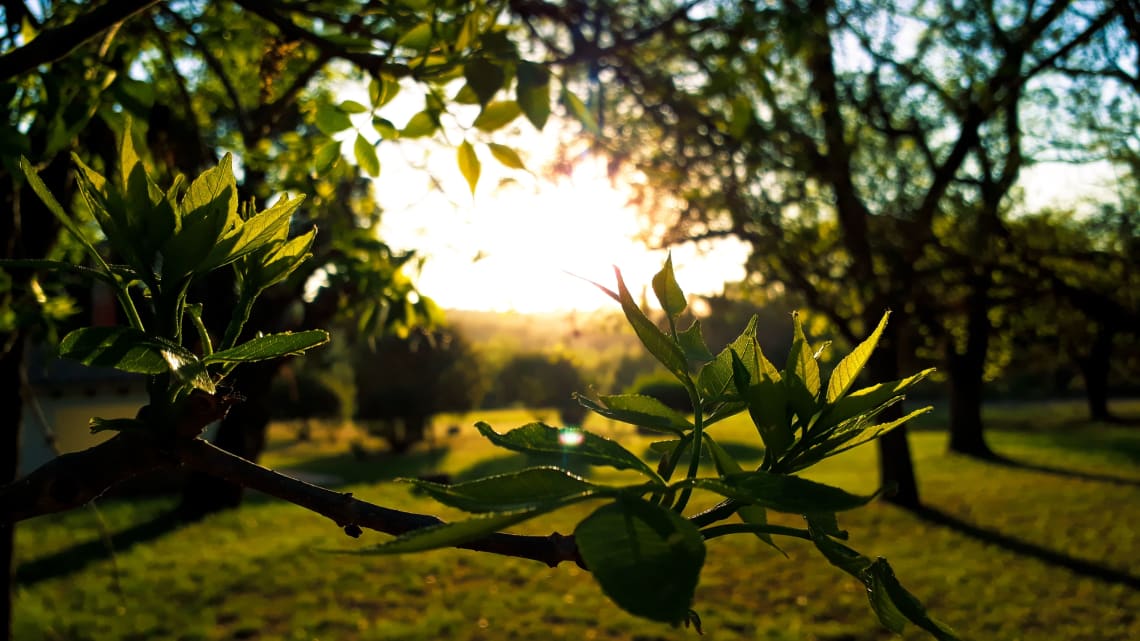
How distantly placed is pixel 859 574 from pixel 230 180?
2.65 ft

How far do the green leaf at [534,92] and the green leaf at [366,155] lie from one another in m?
0.43

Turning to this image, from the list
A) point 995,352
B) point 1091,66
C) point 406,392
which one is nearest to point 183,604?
point 1091,66

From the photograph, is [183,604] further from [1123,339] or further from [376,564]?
[1123,339]

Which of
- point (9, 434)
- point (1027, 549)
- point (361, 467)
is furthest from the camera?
point (361, 467)

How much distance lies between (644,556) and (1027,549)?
14801 millimetres

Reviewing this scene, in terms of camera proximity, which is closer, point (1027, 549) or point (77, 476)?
point (77, 476)

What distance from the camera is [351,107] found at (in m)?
2.05

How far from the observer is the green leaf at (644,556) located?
57 centimetres

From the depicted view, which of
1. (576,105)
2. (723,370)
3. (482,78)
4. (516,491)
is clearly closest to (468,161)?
(482,78)

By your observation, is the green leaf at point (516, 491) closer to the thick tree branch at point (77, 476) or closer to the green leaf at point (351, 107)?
the thick tree branch at point (77, 476)

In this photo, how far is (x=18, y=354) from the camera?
4.35 m

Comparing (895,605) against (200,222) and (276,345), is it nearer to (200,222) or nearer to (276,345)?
(276,345)

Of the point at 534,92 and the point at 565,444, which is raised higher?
the point at 534,92

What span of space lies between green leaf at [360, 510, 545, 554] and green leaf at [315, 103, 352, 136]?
1632 millimetres
